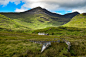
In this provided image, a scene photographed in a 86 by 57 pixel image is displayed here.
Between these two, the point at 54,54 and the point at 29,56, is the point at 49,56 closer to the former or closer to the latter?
the point at 54,54

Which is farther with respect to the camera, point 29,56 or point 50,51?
point 50,51

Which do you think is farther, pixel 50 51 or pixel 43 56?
pixel 50 51

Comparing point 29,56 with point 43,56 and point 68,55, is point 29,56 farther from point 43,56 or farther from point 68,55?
point 68,55

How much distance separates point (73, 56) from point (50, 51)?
20.2 ft

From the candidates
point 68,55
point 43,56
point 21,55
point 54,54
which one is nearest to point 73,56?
point 68,55

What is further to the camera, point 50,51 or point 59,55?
point 50,51

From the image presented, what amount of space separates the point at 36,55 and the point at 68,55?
8.67 metres

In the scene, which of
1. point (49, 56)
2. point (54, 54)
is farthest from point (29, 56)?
point (54, 54)

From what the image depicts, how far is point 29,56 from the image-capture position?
18062 millimetres

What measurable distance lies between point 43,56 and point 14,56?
24.8 ft

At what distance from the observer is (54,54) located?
18797 millimetres

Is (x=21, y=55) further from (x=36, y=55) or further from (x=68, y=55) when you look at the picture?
(x=68, y=55)

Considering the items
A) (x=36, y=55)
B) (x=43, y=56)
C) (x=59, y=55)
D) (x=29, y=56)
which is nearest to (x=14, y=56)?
(x=29, y=56)

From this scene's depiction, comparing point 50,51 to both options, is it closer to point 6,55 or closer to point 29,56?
point 29,56
